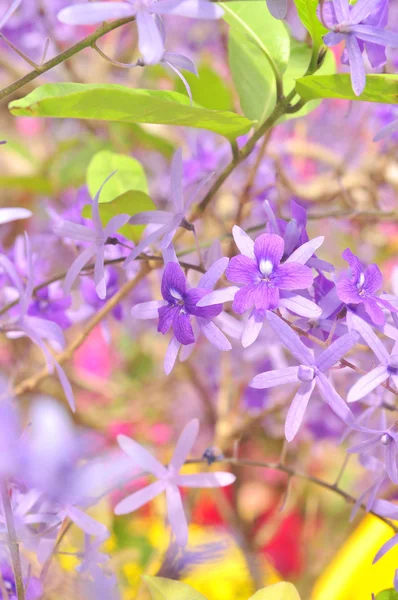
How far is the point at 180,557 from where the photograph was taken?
0.40 metres

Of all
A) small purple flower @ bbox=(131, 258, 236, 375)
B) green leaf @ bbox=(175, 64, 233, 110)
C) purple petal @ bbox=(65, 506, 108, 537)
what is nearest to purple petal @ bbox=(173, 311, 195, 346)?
small purple flower @ bbox=(131, 258, 236, 375)

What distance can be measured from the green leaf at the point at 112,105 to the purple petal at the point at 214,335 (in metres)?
0.10

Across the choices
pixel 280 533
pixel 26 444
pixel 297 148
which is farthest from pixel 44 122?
pixel 26 444

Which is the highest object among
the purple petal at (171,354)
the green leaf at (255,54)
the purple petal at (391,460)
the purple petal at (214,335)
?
the green leaf at (255,54)

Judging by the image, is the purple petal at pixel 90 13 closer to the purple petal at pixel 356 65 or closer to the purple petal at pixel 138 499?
the purple petal at pixel 356 65

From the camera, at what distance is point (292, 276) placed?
283 millimetres

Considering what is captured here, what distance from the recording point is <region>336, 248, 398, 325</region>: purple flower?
28 cm

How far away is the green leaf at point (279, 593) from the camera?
0.31 meters

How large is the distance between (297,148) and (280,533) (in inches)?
21.7

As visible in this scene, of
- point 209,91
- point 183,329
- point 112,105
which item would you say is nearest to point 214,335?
point 183,329

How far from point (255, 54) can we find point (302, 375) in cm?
23

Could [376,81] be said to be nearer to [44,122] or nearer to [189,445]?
[189,445]

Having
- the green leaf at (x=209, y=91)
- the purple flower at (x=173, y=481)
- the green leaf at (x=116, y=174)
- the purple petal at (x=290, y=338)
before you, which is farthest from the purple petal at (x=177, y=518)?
the green leaf at (x=209, y=91)

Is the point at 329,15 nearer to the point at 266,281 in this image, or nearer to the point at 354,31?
the point at 354,31
